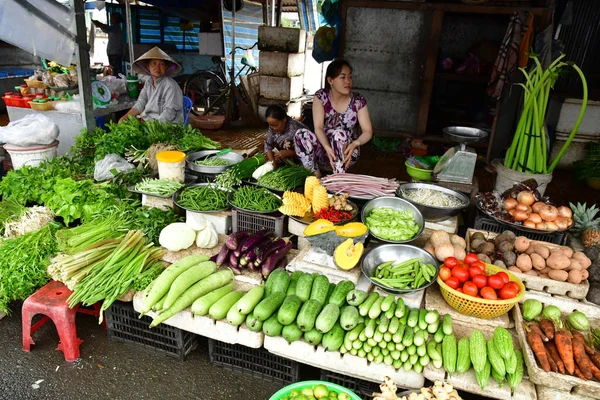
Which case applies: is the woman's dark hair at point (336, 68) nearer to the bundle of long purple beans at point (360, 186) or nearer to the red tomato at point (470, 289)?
the bundle of long purple beans at point (360, 186)

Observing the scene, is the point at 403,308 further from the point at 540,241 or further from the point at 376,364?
the point at 540,241

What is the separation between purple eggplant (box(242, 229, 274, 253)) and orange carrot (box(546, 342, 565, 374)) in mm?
2145

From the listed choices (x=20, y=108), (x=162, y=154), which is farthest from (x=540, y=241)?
(x=20, y=108)

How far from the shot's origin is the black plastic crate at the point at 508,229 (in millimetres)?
3697

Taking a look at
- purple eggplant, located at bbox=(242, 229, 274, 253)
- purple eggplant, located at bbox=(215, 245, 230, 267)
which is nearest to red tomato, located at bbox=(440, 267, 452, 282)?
purple eggplant, located at bbox=(242, 229, 274, 253)

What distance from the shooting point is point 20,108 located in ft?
21.8

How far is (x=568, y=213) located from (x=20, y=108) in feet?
24.9

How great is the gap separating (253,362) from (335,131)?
311 cm

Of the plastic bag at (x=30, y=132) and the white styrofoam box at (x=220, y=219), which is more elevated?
the plastic bag at (x=30, y=132)

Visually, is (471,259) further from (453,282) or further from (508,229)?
(508,229)

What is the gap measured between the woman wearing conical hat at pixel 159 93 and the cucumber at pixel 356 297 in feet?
14.3

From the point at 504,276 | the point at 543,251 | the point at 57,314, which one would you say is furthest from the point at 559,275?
the point at 57,314

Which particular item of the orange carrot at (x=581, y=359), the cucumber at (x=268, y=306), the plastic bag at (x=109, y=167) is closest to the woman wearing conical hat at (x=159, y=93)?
the plastic bag at (x=109, y=167)

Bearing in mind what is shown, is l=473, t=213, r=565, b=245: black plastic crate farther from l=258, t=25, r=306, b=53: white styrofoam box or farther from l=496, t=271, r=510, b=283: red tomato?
l=258, t=25, r=306, b=53: white styrofoam box
